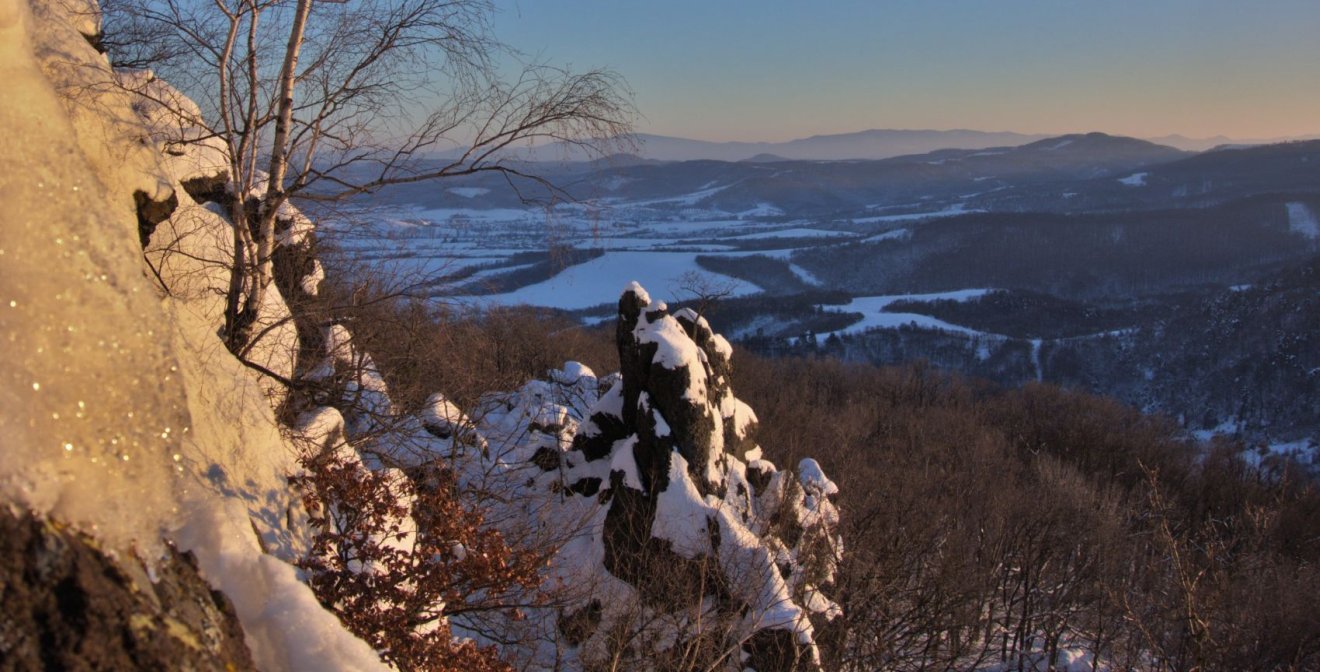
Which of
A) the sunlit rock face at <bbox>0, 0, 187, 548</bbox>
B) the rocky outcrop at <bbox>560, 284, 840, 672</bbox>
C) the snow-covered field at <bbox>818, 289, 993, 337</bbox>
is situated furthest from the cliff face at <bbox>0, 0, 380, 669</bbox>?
the snow-covered field at <bbox>818, 289, 993, 337</bbox>

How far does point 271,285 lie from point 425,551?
359cm

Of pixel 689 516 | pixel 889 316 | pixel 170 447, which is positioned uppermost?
pixel 170 447

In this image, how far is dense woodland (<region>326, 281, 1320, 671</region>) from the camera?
1847 cm

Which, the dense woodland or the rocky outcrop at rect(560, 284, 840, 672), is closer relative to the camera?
the rocky outcrop at rect(560, 284, 840, 672)

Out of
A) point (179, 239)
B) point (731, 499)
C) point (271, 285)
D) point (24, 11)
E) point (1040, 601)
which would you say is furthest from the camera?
point (1040, 601)

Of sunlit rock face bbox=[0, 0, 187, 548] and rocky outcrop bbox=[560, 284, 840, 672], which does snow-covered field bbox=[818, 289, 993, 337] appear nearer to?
rocky outcrop bbox=[560, 284, 840, 672]

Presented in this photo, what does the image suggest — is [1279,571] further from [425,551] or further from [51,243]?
[51,243]

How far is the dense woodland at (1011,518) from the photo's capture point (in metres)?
18.5

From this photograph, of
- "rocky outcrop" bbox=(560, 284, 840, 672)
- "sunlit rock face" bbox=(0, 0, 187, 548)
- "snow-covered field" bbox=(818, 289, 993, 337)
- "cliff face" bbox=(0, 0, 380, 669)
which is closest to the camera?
"cliff face" bbox=(0, 0, 380, 669)

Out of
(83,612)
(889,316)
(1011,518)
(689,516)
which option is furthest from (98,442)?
(889,316)

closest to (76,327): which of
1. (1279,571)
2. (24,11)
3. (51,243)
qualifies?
(51,243)

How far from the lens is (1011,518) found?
37125 millimetres

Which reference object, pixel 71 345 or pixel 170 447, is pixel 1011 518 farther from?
pixel 71 345

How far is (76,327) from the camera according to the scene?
3.52 m
